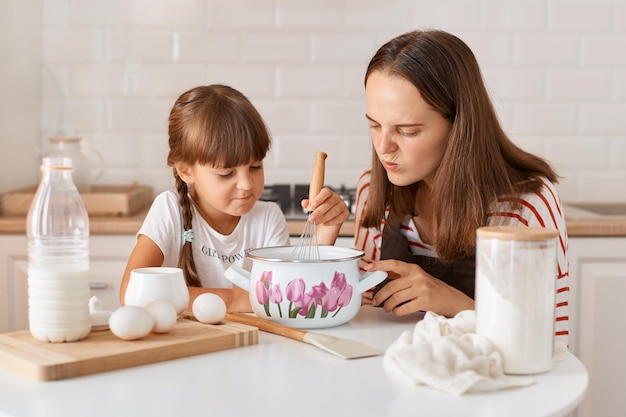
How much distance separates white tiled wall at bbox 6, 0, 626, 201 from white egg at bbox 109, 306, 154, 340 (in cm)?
194

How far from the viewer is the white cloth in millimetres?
1089

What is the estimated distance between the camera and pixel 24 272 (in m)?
2.64

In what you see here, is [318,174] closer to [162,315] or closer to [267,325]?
[267,325]

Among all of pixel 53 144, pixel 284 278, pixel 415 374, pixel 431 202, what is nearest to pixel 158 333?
pixel 284 278

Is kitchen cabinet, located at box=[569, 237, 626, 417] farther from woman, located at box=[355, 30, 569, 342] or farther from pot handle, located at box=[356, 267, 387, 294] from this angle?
pot handle, located at box=[356, 267, 387, 294]

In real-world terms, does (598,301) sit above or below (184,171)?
below

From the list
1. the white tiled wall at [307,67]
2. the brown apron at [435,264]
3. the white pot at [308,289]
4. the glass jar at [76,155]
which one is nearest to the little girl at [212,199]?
the brown apron at [435,264]

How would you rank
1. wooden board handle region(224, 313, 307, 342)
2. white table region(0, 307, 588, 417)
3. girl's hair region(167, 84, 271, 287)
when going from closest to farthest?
white table region(0, 307, 588, 417) → wooden board handle region(224, 313, 307, 342) → girl's hair region(167, 84, 271, 287)

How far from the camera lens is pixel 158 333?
1308mm

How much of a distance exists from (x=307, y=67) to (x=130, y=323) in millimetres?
2040

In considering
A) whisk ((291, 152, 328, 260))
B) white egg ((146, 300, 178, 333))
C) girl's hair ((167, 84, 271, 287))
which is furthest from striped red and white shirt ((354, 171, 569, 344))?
white egg ((146, 300, 178, 333))

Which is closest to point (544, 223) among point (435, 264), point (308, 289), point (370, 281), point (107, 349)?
point (435, 264)

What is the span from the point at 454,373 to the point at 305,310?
1.16 feet

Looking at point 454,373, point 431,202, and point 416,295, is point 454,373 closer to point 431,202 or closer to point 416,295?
point 416,295
